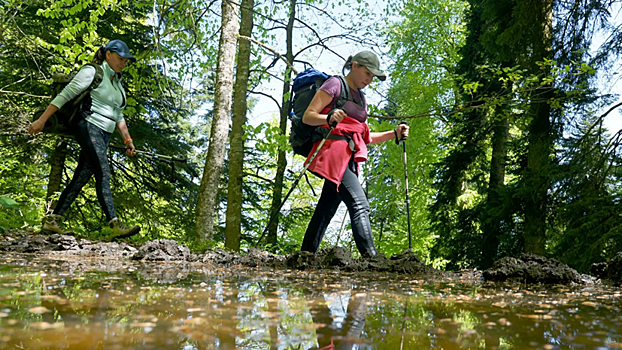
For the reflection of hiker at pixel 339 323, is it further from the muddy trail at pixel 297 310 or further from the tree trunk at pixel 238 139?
the tree trunk at pixel 238 139

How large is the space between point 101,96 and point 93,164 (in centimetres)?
83

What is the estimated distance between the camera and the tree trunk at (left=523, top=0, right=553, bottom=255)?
9.04 meters

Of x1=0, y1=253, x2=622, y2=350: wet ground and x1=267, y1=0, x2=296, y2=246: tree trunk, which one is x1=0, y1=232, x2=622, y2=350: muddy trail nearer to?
x1=0, y1=253, x2=622, y2=350: wet ground

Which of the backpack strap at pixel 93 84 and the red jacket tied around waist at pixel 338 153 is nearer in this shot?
the red jacket tied around waist at pixel 338 153

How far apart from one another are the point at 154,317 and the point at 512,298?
2128 millimetres

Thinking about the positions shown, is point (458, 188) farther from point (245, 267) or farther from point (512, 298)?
point (512, 298)

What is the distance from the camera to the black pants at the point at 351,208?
4703 mm

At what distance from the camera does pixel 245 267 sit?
15.6 feet

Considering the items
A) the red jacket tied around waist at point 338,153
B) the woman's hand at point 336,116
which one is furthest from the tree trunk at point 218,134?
the woman's hand at point 336,116

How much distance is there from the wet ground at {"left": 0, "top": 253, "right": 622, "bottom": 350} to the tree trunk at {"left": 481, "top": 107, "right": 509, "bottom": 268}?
8116 mm

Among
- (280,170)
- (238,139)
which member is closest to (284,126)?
(280,170)

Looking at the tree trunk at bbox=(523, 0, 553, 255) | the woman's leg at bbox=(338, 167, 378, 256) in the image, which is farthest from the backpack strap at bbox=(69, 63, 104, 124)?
the tree trunk at bbox=(523, 0, 553, 255)

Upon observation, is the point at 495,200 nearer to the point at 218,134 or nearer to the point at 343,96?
the point at 218,134

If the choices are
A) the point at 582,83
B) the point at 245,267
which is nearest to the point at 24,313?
the point at 245,267
